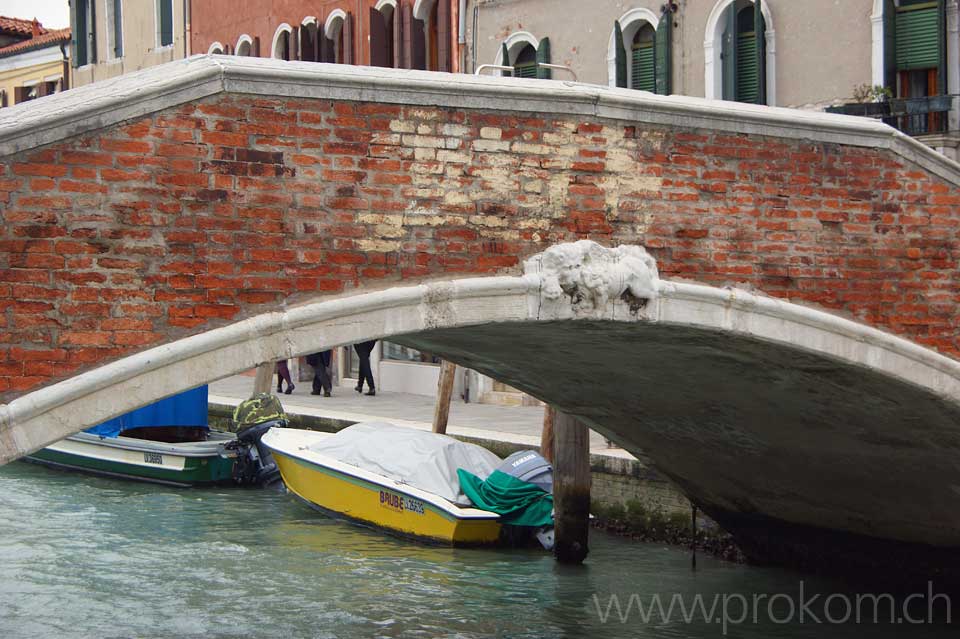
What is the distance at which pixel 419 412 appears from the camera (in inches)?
516

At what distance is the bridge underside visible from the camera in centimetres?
591

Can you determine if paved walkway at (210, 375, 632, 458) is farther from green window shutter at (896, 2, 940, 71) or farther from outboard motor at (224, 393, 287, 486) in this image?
green window shutter at (896, 2, 940, 71)

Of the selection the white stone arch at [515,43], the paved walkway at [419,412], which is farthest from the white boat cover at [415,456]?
the white stone arch at [515,43]

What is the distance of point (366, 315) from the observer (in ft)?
14.6

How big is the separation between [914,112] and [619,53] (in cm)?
310

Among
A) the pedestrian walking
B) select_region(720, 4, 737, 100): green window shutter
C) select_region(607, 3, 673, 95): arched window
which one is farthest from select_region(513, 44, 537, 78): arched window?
the pedestrian walking

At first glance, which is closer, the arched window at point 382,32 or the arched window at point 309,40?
the arched window at point 382,32

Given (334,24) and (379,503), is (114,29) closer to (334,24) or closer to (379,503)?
(334,24)

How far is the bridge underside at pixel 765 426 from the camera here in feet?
19.4

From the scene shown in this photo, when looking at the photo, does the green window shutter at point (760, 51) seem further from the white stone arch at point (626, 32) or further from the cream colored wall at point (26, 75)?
the cream colored wall at point (26, 75)

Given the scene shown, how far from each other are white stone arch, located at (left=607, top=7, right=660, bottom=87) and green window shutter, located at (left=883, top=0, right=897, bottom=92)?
2420mm

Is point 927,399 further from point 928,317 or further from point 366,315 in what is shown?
point 366,315

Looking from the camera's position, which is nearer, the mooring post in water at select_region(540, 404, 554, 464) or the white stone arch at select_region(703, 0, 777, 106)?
the mooring post in water at select_region(540, 404, 554, 464)

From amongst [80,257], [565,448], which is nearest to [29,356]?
[80,257]
